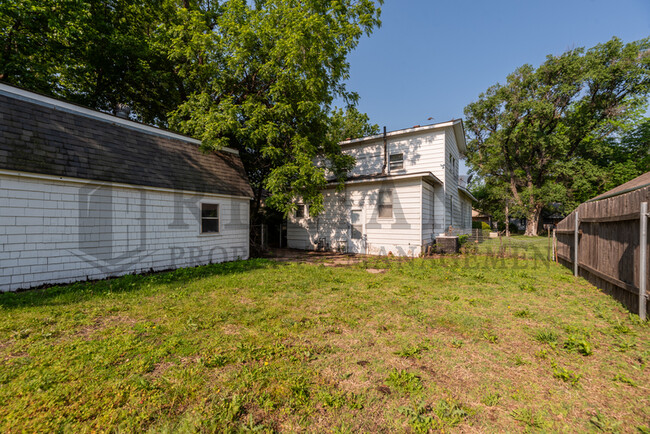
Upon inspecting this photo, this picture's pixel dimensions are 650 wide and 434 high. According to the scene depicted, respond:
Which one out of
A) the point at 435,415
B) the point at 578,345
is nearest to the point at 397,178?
the point at 578,345

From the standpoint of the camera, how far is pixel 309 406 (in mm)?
2289

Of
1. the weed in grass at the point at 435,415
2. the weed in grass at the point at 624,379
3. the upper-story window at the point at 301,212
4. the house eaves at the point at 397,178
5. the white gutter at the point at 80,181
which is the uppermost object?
the house eaves at the point at 397,178

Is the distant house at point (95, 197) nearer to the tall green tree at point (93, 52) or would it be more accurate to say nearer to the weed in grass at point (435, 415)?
the tall green tree at point (93, 52)

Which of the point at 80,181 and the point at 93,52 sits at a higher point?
the point at 93,52

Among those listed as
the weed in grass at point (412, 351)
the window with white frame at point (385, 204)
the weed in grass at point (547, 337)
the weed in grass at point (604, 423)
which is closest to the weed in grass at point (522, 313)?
the weed in grass at point (547, 337)

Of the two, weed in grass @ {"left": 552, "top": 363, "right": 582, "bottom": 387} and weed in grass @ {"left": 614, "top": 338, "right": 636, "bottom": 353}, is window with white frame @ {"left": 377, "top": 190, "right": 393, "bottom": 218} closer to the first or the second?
weed in grass @ {"left": 614, "top": 338, "right": 636, "bottom": 353}

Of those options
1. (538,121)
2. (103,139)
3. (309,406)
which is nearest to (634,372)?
(309,406)

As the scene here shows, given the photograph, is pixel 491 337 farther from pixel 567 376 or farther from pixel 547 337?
pixel 567 376

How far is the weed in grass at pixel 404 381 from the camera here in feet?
8.25

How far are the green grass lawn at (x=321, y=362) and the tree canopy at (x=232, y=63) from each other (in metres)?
6.63

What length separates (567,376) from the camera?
2660 mm

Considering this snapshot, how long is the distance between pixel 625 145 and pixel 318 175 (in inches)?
1474

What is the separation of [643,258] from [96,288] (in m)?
10.5

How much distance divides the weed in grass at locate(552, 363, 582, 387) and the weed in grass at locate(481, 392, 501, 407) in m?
0.87
